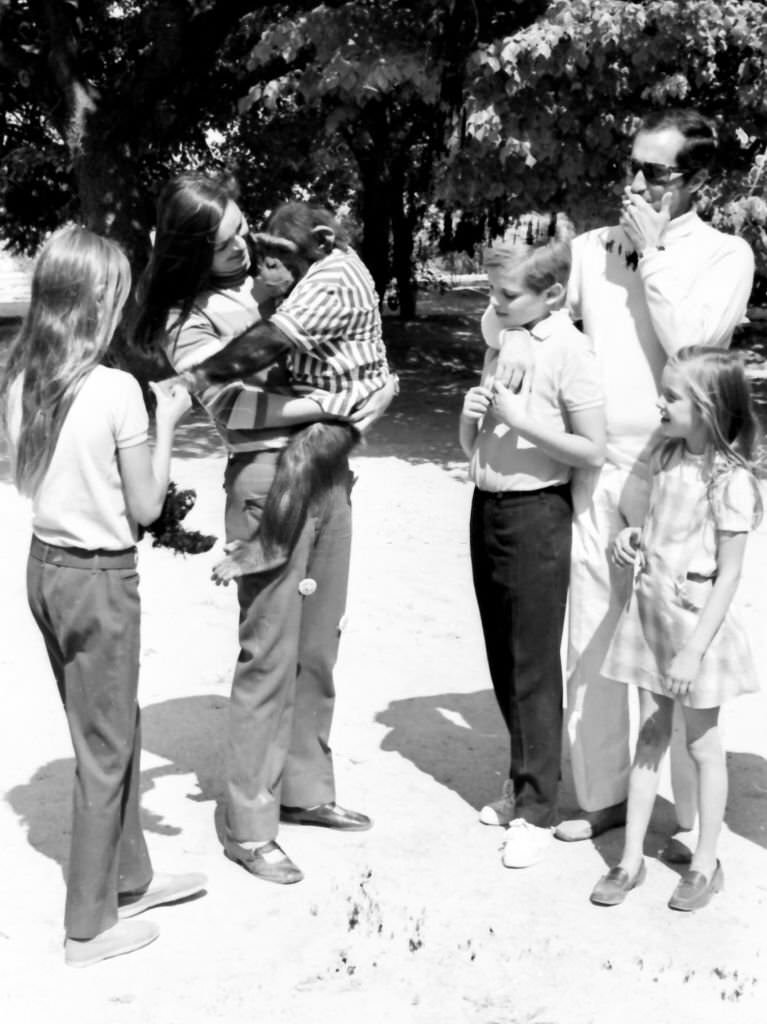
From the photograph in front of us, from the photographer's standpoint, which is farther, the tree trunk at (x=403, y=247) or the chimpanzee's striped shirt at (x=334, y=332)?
the tree trunk at (x=403, y=247)

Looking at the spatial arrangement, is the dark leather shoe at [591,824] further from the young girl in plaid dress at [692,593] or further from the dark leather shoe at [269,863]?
the dark leather shoe at [269,863]

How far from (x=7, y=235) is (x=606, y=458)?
58.8 feet

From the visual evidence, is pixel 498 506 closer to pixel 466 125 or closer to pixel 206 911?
pixel 206 911

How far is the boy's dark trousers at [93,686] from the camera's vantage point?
3.41 meters

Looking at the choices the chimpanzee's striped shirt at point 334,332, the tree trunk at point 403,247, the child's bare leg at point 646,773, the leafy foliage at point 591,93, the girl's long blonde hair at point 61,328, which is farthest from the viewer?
the tree trunk at point 403,247

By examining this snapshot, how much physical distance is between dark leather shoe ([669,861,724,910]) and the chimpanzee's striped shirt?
162 centimetres

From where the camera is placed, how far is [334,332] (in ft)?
12.6

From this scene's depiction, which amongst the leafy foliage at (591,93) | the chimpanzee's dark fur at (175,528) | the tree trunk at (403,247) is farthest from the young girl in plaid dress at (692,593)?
the tree trunk at (403,247)

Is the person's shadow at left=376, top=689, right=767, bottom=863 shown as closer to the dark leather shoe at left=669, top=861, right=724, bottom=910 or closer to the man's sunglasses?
the dark leather shoe at left=669, top=861, right=724, bottom=910

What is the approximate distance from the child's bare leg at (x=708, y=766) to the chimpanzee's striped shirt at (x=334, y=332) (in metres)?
1.31

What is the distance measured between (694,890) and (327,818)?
3.83ft

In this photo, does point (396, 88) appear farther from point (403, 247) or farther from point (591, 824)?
point (591, 824)

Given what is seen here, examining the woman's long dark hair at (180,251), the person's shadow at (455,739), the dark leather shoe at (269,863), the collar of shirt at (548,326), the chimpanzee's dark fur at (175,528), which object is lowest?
the person's shadow at (455,739)

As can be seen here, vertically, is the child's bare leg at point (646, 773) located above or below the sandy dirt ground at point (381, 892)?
above
